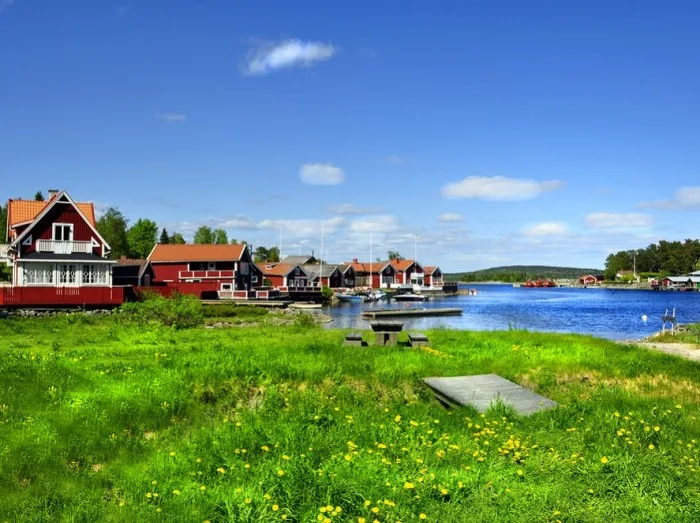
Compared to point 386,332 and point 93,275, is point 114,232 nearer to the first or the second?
point 93,275

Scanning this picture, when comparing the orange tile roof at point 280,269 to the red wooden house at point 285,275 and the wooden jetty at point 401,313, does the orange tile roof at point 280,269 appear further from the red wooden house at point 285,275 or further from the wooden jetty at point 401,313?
the wooden jetty at point 401,313

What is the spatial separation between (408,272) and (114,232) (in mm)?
66340

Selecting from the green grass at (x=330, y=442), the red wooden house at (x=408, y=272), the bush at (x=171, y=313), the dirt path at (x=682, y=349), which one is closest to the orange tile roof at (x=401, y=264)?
the red wooden house at (x=408, y=272)

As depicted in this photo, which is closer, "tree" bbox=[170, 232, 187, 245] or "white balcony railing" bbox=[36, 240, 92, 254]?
"white balcony railing" bbox=[36, 240, 92, 254]

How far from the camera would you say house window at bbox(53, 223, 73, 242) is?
45.9 m

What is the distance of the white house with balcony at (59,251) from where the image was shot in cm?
4478

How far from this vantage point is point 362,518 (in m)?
5.30

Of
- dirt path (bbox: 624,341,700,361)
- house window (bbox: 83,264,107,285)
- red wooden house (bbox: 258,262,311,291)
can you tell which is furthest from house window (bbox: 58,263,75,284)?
red wooden house (bbox: 258,262,311,291)

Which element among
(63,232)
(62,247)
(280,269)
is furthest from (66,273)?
(280,269)

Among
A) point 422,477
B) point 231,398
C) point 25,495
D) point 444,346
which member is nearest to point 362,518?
point 422,477

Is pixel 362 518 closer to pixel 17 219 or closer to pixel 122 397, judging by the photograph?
pixel 122 397

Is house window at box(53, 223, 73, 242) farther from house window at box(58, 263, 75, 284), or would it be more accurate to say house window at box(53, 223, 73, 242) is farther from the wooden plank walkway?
the wooden plank walkway

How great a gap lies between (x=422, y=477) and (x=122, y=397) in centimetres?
672

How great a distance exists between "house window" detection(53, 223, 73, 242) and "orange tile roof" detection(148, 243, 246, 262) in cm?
2289
